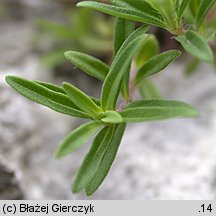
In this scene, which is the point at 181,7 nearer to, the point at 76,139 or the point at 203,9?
the point at 203,9

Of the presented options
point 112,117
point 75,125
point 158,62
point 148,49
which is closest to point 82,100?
point 112,117

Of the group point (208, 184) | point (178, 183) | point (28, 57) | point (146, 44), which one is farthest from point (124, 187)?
point (28, 57)

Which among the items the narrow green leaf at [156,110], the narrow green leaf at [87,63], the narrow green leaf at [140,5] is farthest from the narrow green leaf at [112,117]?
the narrow green leaf at [140,5]

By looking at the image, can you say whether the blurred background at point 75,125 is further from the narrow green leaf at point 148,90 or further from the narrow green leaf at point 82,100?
the narrow green leaf at point 82,100

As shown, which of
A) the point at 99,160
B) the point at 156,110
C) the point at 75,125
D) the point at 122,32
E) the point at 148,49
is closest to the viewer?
the point at 156,110

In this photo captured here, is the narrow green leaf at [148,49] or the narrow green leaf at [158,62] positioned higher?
the narrow green leaf at [148,49]

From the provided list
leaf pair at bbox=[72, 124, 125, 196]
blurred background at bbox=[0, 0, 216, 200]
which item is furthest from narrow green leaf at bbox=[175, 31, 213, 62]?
blurred background at bbox=[0, 0, 216, 200]

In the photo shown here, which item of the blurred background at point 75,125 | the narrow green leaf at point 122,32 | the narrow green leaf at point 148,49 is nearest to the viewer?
the narrow green leaf at point 122,32
